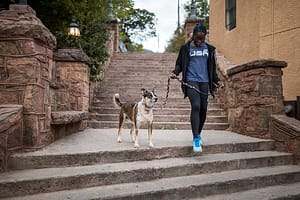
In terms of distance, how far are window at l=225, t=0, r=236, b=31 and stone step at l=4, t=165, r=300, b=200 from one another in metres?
6.20

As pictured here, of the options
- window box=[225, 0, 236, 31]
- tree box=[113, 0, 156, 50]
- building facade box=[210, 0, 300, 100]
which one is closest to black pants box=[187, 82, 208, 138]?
building facade box=[210, 0, 300, 100]

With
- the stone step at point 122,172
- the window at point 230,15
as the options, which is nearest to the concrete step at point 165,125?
the stone step at point 122,172

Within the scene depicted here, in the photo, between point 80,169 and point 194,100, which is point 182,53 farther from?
point 80,169

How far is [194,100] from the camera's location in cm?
414

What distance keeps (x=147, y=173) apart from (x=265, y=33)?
18.5ft

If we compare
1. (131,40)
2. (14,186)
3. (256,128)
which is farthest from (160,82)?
(131,40)

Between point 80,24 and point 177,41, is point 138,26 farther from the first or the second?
point 80,24

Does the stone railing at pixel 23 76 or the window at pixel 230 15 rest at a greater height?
the window at pixel 230 15

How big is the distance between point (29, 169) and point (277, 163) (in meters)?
3.45

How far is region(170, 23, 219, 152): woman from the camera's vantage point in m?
4.14

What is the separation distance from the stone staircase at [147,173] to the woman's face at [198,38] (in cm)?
147

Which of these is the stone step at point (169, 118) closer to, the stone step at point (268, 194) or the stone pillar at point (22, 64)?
the stone step at point (268, 194)

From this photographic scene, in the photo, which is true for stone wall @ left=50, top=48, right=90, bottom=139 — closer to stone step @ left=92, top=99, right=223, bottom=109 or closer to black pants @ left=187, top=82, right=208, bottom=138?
stone step @ left=92, top=99, right=223, bottom=109

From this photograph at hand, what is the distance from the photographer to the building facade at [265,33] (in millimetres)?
6812
